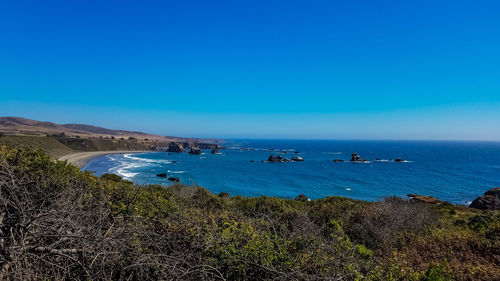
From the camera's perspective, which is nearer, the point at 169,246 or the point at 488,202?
the point at 169,246

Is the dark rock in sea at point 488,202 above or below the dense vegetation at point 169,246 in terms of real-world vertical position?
below

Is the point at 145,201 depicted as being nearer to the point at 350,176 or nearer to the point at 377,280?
the point at 377,280

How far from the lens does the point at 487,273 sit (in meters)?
6.74

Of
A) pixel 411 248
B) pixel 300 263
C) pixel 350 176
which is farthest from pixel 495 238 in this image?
pixel 350 176

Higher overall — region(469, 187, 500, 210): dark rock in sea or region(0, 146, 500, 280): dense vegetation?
region(0, 146, 500, 280): dense vegetation

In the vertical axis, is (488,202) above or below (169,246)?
below

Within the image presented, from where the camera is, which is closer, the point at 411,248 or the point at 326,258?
the point at 326,258

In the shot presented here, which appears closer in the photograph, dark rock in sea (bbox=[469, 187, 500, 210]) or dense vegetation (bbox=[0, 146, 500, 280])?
dense vegetation (bbox=[0, 146, 500, 280])

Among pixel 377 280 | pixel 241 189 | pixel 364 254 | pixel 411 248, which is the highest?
pixel 377 280

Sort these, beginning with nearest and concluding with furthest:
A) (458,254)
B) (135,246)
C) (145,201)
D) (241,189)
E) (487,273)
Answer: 1. (135,246)
2. (487,273)
3. (458,254)
4. (145,201)
5. (241,189)

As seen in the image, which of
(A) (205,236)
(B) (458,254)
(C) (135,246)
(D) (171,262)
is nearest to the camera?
(D) (171,262)

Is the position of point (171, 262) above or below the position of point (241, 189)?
above

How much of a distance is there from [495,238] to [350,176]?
5053 cm

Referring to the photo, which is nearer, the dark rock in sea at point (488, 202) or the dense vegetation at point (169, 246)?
the dense vegetation at point (169, 246)
